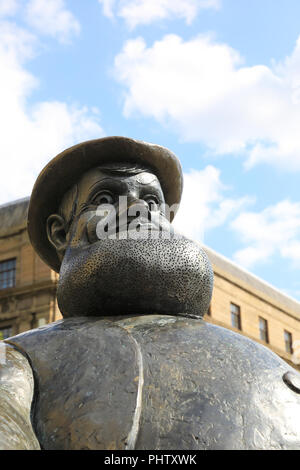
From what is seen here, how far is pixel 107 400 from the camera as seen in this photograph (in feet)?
8.30

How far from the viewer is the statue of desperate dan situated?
8.14 feet

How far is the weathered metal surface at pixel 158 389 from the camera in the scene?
8.10ft

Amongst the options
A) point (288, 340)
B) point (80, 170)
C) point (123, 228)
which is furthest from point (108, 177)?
point (288, 340)

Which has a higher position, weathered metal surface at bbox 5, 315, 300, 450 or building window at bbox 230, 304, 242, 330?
building window at bbox 230, 304, 242, 330

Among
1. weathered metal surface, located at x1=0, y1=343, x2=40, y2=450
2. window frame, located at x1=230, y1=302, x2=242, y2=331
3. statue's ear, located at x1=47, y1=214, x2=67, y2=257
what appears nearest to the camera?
weathered metal surface, located at x1=0, y1=343, x2=40, y2=450

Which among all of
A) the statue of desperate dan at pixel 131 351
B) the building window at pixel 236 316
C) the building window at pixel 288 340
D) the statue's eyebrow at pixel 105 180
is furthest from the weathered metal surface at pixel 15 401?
the building window at pixel 288 340

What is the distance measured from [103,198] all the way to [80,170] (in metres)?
0.24

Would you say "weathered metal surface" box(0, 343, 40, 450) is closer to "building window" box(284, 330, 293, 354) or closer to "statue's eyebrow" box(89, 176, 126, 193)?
"statue's eyebrow" box(89, 176, 126, 193)

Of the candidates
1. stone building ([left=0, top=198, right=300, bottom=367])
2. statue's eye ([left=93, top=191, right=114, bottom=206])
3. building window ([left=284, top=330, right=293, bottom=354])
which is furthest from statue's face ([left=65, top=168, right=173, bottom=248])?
building window ([left=284, top=330, right=293, bottom=354])

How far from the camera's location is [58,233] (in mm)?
3693

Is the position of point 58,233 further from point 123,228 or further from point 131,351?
point 131,351

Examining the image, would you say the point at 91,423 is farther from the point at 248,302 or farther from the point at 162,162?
the point at 248,302

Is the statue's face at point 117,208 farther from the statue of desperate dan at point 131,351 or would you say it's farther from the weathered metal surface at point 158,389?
the weathered metal surface at point 158,389

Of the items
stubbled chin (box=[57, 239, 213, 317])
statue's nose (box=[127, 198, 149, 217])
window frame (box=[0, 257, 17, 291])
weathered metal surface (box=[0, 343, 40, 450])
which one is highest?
window frame (box=[0, 257, 17, 291])
